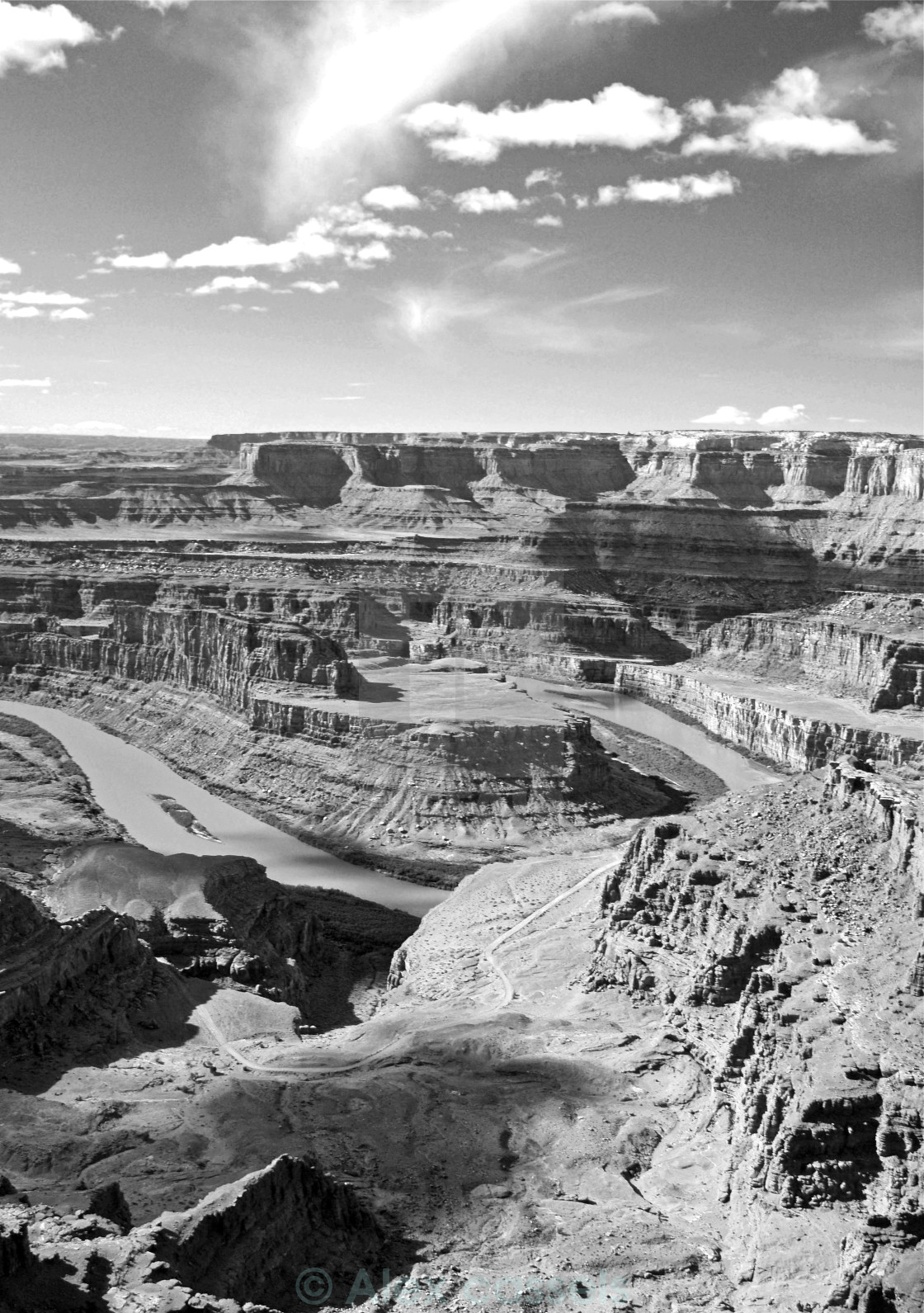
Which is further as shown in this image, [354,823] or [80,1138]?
[354,823]

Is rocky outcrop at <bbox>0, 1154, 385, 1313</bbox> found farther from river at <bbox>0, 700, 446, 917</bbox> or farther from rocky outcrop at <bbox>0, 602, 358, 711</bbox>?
rocky outcrop at <bbox>0, 602, 358, 711</bbox>

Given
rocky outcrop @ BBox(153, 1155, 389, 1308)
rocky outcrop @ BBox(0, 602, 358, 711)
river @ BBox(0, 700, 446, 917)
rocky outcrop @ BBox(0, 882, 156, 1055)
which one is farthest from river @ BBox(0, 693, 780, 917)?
rocky outcrop @ BBox(153, 1155, 389, 1308)

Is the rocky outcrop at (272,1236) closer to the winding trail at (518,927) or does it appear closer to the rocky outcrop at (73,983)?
the rocky outcrop at (73,983)

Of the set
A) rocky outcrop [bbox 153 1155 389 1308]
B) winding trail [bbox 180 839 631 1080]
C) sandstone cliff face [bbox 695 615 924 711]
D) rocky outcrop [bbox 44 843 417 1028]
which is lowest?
rocky outcrop [bbox 44 843 417 1028]

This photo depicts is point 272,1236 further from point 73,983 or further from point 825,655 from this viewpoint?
point 825,655

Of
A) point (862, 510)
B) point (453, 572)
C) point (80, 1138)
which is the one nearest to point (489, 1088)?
point (80, 1138)

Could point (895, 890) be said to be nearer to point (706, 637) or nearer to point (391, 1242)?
point (391, 1242)

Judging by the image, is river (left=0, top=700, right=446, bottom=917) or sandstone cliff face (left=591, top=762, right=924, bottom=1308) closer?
Result: sandstone cliff face (left=591, top=762, right=924, bottom=1308)
